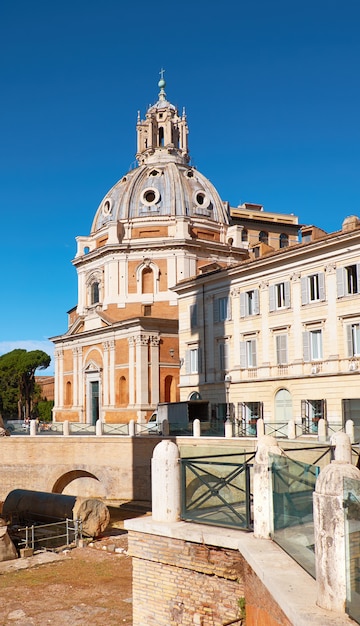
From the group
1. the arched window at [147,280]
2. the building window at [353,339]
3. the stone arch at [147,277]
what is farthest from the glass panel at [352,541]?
the arched window at [147,280]

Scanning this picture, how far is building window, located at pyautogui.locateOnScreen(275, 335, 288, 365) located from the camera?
34.6 meters

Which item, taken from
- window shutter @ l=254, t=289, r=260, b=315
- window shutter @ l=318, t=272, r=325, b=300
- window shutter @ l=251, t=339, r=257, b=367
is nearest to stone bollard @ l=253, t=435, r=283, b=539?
window shutter @ l=318, t=272, r=325, b=300

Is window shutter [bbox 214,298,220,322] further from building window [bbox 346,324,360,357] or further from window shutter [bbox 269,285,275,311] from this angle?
building window [bbox 346,324,360,357]

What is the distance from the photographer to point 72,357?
2208 inches

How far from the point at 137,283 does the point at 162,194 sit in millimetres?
8479

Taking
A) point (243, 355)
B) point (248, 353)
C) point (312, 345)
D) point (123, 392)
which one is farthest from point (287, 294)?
point (123, 392)

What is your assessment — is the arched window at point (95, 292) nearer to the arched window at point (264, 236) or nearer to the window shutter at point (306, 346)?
the arched window at point (264, 236)

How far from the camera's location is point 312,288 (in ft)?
109

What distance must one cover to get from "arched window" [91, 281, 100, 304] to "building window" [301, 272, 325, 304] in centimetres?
2637

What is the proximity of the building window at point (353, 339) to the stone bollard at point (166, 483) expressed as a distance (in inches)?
887

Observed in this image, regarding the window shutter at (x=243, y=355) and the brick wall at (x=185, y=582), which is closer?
the brick wall at (x=185, y=582)

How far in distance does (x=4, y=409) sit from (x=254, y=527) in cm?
6902

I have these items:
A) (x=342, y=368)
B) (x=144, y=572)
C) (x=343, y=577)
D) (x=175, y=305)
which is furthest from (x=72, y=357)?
(x=343, y=577)

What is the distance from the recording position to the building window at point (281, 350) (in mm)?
34581
